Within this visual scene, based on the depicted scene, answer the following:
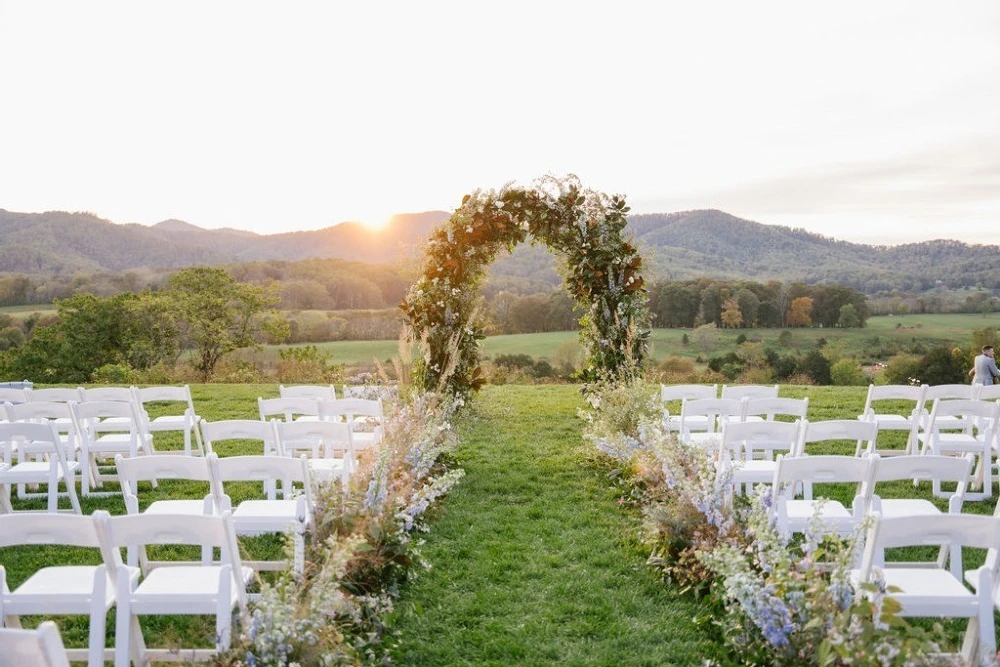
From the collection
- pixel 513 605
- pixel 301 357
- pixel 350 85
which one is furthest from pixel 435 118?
pixel 513 605

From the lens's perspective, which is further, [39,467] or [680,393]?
[680,393]

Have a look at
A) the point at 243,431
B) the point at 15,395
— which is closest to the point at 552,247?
the point at 243,431

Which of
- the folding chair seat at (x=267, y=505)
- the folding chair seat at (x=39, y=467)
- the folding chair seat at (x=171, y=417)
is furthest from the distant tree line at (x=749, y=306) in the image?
the folding chair seat at (x=267, y=505)

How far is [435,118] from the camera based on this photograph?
1518cm

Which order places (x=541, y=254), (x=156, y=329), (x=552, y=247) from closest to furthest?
(x=552, y=247) < (x=156, y=329) < (x=541, y=254)

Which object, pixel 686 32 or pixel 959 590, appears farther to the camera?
pixel 686 32

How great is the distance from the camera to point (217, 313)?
22.2m

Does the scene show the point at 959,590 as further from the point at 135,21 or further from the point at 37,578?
the point at 135,21

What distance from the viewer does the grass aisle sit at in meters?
4.09

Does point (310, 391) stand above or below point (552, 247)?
below

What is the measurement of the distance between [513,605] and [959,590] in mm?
2393

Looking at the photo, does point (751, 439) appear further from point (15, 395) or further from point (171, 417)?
point (15, 395)

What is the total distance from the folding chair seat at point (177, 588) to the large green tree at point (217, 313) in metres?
18.9

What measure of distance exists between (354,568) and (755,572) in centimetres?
220
